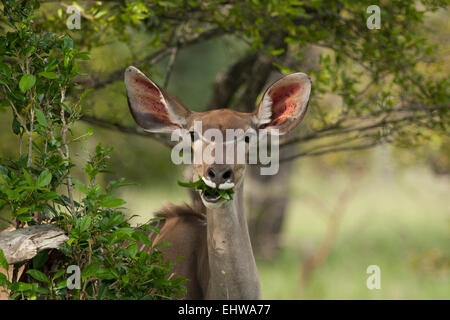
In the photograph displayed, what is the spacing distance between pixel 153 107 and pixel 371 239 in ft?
44.1

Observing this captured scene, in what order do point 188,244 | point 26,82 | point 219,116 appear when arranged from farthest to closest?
point 188,244 < point 219,116 < point 26,82

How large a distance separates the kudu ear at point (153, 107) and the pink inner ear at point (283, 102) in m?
0.68

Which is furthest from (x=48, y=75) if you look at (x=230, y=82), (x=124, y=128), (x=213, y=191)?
(x=230, y=82)

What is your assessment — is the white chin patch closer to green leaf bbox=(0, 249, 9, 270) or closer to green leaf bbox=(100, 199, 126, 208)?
green leaf bbox=(100, 199, 126, 208)

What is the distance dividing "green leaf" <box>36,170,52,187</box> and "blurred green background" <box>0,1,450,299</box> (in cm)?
335

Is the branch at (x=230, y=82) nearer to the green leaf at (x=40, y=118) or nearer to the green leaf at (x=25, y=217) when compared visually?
the green leaf at (x=40, y=118)

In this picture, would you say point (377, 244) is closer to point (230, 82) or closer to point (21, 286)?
point (230, 82)

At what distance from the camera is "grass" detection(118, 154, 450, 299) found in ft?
39.7

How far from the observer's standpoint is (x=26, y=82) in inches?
145

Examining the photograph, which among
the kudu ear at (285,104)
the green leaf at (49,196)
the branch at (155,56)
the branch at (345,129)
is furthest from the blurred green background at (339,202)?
the green leaf at (49,196)

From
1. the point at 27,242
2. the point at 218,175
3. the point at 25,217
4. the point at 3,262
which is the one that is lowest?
the point at 3,262

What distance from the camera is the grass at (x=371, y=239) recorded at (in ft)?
39.7

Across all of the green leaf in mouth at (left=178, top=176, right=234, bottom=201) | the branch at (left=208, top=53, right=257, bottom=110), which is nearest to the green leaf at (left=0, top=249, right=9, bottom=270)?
the green leaf in mouth at (left=178, top=176, right=234, bottom=201)
